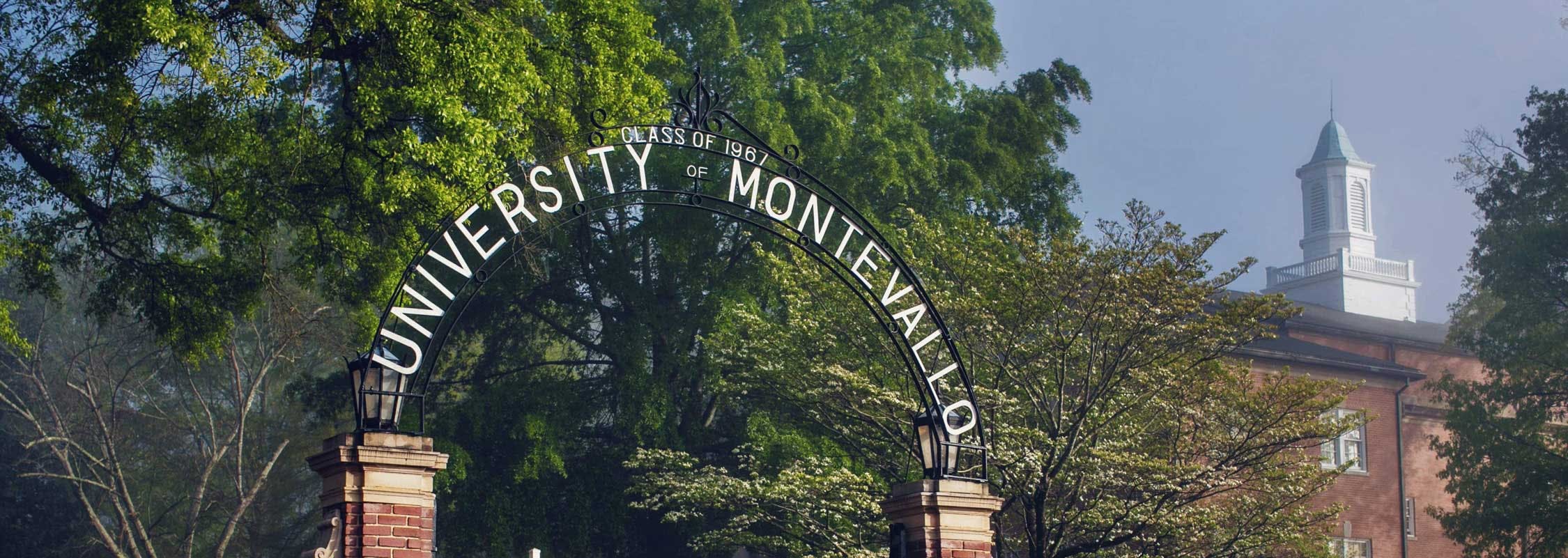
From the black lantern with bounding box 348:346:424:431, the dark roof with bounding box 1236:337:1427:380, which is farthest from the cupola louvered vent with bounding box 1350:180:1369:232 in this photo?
the black lantern with bounding box 348:346:424:431

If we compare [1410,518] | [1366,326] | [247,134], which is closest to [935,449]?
[247,134]

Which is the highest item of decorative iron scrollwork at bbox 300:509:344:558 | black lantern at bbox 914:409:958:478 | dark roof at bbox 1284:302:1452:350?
dark roof at bbox 1284:302:1452:350

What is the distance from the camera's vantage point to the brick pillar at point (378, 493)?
30.0 feet

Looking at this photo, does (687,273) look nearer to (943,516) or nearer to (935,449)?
(935,449)

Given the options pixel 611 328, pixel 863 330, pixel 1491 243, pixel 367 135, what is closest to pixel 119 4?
pixel 367 135

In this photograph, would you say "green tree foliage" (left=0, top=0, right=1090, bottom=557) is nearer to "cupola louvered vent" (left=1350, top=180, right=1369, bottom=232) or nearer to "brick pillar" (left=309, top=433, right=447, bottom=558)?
"brick pillar" (left=309, top=433, right=447, bottom=558)

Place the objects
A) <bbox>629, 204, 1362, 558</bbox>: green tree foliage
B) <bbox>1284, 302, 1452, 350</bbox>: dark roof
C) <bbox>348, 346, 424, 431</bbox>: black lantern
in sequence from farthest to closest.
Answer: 1. <bbox>1284, 302, 1452, 350</bbox>: dark roof
2. <bbox>629, 204, 1362, 558</bbox>: green tree foliage
3. <bbox>348, 346, 424, 431</bbox>: black lantern

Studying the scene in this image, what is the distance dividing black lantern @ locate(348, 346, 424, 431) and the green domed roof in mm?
59864

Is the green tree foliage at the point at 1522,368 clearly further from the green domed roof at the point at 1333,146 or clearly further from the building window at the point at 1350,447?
the green domed roof at the point at 1333,146

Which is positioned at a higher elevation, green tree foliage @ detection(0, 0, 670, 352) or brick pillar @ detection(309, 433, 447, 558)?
green tree foliage @ detection(0, 0, 670, 352)

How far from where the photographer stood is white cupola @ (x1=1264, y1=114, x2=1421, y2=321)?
190ft

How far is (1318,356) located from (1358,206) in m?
29.0

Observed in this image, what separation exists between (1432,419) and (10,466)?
Result: 33.5m

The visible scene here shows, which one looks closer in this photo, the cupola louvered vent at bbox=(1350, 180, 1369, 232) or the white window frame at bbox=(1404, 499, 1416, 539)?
the white window frame at bbox=(1404, 499, 1416, 539)
